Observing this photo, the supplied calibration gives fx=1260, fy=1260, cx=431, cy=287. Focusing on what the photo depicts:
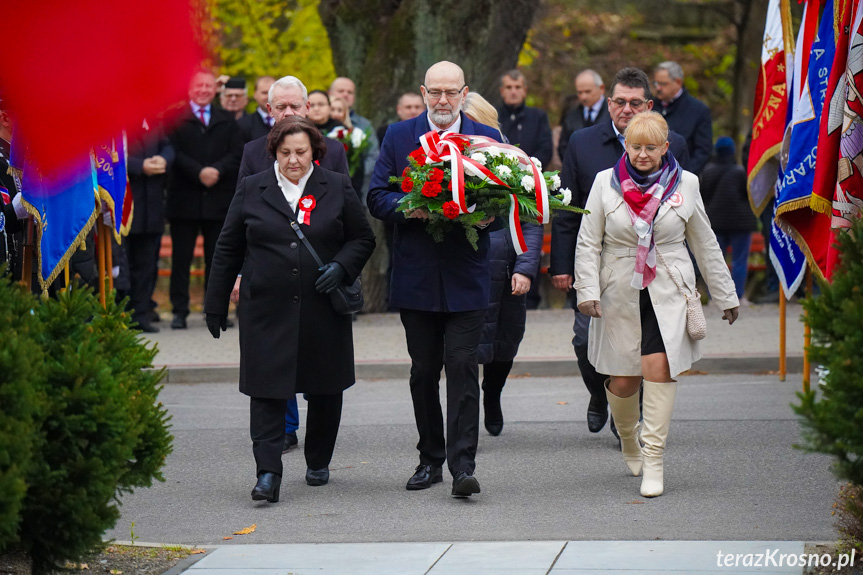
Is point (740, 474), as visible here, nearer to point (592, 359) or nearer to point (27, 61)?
point (592, 359)

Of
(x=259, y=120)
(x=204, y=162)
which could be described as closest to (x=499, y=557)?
(x=259, y=120)

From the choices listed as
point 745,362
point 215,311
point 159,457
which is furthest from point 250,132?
point 159,457

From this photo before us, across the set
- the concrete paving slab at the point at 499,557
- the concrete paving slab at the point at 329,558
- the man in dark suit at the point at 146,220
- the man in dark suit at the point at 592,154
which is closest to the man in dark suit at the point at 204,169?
the man in dark suit at the point at 146,220

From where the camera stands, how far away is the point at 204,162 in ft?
41.4

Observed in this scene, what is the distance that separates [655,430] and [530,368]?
→ 4512 mm

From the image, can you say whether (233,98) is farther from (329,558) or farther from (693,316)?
(329,558)

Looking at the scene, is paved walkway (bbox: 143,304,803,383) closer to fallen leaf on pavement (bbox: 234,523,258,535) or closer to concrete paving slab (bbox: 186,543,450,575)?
fallen leaf on pavement (bbox: 234,523,258,535)

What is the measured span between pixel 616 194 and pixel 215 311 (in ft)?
7.06

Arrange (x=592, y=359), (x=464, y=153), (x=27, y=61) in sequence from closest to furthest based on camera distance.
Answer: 1. (x=27, y=61)
2. (x=464, y=153)
3. (x=592, y=359)

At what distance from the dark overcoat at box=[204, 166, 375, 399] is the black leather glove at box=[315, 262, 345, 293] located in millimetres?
51

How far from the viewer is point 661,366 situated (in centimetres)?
636

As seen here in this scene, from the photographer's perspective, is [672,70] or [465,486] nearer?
[465,486]

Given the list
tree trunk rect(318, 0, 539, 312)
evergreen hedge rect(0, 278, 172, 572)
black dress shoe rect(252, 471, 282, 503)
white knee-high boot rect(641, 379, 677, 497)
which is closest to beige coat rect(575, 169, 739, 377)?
white knee-high boot rect(641, 379, 677, 497)

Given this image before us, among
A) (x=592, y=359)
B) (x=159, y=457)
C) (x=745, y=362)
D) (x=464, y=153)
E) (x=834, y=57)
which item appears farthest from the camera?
(x=745, y=362)
